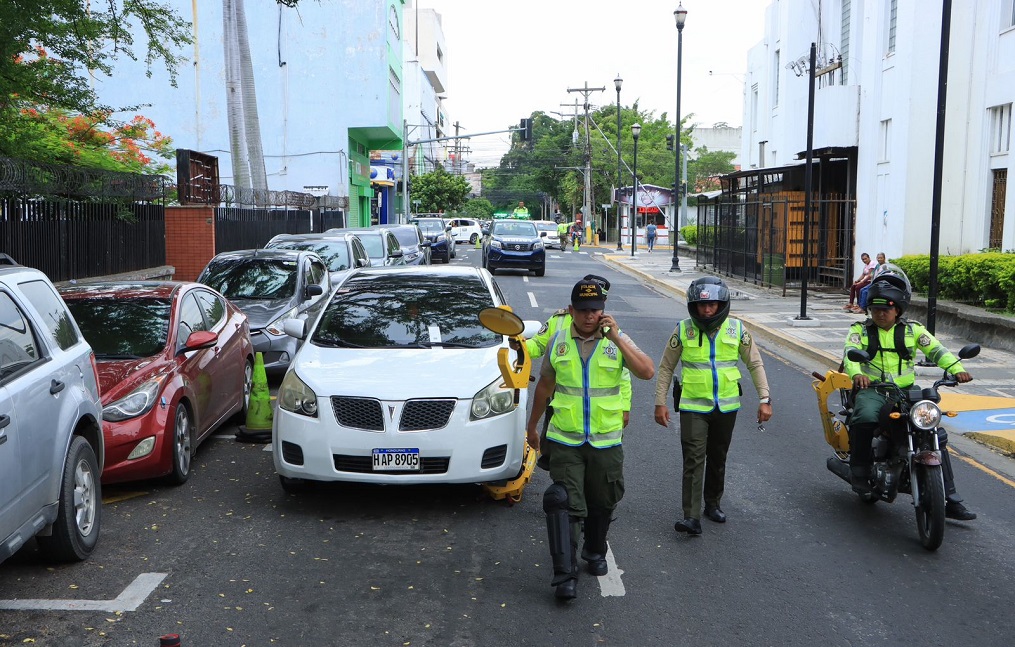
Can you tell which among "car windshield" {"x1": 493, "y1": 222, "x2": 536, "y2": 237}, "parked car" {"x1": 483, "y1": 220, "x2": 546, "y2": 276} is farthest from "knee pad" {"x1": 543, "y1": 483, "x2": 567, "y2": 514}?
"car windshield" {"x1": 493, "y1": 222, "x2": 536, "y2": 237}

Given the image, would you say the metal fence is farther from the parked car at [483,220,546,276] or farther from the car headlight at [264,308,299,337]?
the car headlight at [264,308,299,337]

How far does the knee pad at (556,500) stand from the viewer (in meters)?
5.41

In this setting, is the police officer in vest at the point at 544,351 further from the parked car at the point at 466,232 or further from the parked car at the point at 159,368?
the parked car at the point at 466,232

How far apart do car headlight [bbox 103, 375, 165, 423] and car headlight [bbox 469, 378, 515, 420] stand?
2.48m

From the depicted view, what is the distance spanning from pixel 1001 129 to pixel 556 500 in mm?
17939

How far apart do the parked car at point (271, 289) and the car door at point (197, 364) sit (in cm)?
238

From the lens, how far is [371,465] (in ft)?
22.2

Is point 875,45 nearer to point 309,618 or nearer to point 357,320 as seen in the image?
point 357,320

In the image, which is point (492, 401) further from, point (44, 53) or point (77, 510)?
point (44, 53)

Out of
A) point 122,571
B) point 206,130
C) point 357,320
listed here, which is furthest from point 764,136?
point 122,571

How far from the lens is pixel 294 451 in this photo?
692cm

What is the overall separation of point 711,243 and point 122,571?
33.8 meters

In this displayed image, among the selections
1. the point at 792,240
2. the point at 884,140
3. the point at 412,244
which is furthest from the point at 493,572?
the point at 792,240

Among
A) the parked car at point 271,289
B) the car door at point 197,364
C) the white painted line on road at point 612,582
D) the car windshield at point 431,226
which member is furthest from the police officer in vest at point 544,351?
the car windshield at point 431,226
